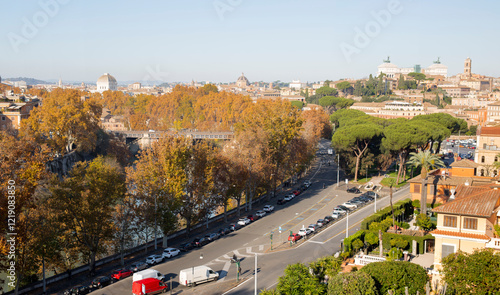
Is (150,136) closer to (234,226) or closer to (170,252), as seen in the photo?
(234,226)

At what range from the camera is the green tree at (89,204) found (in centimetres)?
3509

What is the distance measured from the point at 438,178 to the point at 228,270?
2681 cm

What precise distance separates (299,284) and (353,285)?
127 inches

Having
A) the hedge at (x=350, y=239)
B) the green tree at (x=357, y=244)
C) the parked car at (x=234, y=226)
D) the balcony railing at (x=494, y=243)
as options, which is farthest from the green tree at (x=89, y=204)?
the balcony railing at (x=494, y=243)

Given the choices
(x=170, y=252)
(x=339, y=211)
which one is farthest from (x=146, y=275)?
(x=339, y=211)

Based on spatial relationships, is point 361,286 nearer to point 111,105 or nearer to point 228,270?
point 228,270

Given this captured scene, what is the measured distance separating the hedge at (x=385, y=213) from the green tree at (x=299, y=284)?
604 inches

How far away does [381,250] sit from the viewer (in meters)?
34.8

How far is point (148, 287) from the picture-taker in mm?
30406

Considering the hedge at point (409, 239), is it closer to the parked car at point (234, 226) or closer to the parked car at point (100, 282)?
the parked car at point (234, 226)

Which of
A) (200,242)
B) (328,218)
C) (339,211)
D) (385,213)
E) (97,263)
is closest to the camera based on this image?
(97,263)

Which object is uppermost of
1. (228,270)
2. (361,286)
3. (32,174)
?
(32,174)

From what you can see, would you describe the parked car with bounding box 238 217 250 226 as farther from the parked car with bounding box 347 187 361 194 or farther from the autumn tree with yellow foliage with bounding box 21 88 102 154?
the autumn tree with yellow foliage with bounding box 21 88 102 154

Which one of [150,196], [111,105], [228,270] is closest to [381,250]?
[228,270]
